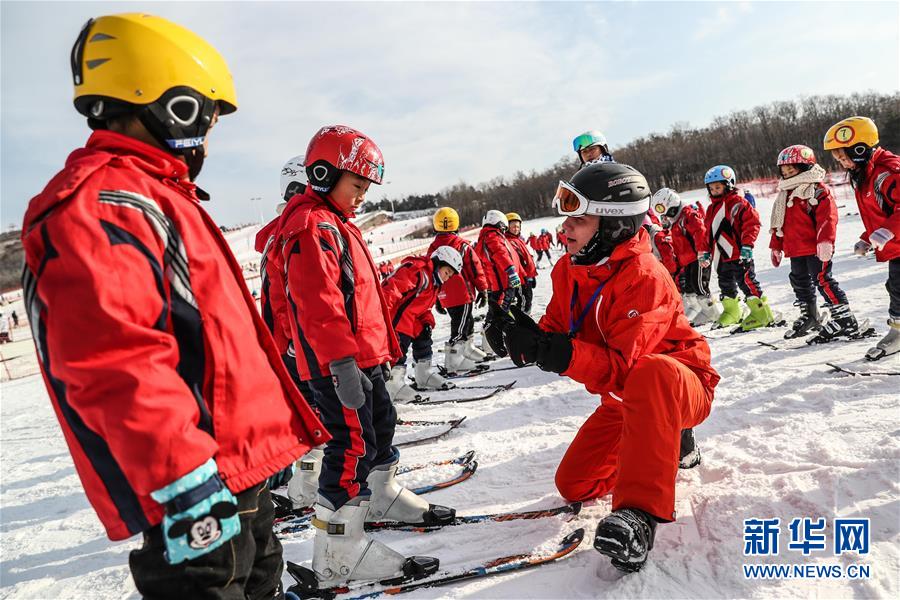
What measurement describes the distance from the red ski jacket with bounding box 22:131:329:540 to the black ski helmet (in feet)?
6.74

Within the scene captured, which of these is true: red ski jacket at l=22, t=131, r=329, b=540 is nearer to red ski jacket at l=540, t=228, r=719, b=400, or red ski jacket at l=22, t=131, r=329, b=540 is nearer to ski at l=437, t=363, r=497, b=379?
red ski jacket at l=540, t=228, r=719, b=400

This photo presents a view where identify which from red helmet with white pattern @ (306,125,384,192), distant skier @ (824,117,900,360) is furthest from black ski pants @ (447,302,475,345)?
red helmet with white pattern @ (306,125,384,192)

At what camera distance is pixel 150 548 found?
1.42 meters

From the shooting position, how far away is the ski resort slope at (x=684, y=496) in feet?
7.82

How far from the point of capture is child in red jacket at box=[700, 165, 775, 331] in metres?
7.67

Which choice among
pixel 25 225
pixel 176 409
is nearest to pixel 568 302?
pixel 176 409

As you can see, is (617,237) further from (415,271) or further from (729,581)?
(415,271)

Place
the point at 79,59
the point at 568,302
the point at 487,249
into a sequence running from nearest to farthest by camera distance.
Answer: the point at 79,59 < the point at 568,302 < the point at 487,249

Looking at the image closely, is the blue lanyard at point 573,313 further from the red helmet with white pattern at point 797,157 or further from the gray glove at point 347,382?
→ the red helmet with white pattern at point 797,157

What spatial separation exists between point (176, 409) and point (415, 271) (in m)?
5.87

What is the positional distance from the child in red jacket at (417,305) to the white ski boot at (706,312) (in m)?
4.62

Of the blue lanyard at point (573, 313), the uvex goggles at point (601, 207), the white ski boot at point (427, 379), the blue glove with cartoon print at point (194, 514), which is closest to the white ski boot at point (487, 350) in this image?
the white ski boot at point (427, 379)

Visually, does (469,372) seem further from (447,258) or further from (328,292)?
(328,292)

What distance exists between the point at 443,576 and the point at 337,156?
2.37 metres
